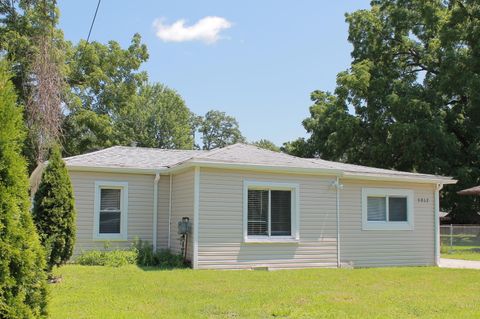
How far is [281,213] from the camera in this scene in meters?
14.3

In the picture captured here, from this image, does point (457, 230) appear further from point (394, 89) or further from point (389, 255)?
point (394, 89)

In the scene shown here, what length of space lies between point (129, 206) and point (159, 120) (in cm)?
3806

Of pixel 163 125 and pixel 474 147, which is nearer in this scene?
pixel 474 147

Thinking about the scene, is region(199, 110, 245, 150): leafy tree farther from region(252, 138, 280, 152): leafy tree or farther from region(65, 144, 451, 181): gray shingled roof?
region(65, 144, 451, 181): gray shingled roof

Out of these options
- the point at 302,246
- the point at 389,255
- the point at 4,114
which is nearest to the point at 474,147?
the point at 389,255

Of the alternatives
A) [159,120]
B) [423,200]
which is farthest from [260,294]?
[159,120]

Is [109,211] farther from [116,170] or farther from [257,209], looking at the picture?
[257,209]

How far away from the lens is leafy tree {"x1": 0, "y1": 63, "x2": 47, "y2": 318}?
169 inches

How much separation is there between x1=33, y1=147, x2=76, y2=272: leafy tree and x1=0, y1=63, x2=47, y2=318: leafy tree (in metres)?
5.72

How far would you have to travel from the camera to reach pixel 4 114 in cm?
445

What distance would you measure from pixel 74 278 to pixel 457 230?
16.2 m

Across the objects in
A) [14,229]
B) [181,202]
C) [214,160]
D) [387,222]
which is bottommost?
[387,222]

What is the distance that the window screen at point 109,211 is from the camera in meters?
14.9

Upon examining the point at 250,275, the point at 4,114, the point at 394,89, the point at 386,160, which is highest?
the point at 394,89
